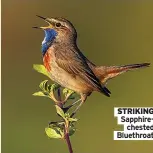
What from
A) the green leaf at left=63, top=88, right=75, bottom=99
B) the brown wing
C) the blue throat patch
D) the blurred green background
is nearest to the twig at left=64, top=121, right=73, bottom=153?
the blurred green background

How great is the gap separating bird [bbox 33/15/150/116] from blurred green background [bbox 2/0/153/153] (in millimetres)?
29

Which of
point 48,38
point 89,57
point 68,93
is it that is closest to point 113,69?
→ point 89,57

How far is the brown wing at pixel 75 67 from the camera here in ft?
7.91

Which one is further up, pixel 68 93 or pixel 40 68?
pixel 40 68

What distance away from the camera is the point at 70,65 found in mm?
2412

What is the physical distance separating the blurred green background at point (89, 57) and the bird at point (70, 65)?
0.03m

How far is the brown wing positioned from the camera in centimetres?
241

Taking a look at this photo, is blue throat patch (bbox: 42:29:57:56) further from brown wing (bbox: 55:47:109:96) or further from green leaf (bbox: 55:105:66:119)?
green leaf (bbox: 55:105:66:119)

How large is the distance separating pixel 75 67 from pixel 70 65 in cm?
3

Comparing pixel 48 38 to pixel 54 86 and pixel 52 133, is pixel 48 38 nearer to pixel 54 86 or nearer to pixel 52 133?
pixel 54 86

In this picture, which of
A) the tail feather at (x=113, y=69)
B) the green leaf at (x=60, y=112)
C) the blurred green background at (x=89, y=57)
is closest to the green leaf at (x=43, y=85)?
the blurred green background at (x=89, y=57)

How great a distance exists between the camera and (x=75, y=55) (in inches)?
95.7

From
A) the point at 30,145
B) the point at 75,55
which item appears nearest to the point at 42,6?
the point at 75,55

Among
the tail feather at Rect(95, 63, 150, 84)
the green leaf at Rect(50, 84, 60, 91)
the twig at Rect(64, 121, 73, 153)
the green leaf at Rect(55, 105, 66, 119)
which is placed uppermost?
the tail feather at Rect(95, 63, 150, 84)
